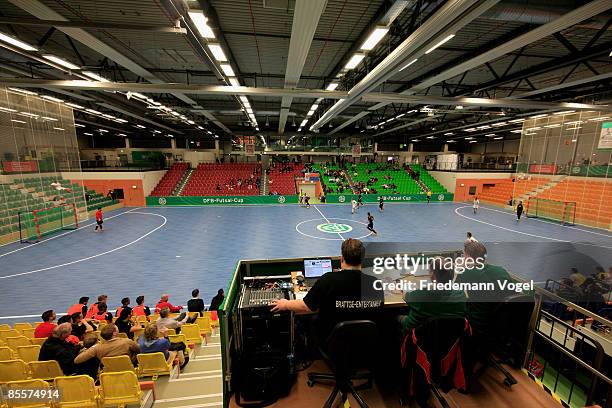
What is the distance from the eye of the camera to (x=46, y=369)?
445 cm

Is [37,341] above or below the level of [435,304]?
below

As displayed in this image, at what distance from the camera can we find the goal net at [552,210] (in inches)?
→ 883

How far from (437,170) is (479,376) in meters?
39.2

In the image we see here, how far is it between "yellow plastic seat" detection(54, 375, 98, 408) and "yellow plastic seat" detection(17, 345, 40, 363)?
5.80ft

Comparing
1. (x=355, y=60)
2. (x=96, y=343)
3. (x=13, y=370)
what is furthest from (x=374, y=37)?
(x=13, y=370)

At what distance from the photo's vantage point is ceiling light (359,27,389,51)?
809cm

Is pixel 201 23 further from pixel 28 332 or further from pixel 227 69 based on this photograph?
pixel 28 332

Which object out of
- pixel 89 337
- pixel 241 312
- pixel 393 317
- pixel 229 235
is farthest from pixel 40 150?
pixel 393 317

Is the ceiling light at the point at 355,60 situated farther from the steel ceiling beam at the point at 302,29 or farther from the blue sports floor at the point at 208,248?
the blue sports floor at the point at 208,248

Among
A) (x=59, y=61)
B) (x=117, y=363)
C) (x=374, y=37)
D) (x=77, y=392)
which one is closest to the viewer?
(x=77, y=392)

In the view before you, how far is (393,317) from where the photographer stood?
384 cm

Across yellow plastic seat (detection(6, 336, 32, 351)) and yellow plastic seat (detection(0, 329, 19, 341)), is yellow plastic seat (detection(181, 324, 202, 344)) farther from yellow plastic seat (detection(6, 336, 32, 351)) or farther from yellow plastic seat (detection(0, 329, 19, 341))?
yellow plastic seat (detection(0, 329, 19, 341))

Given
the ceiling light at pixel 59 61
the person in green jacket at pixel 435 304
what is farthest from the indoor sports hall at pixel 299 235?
the ceiling light at pixel 59 61

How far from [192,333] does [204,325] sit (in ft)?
2.04
